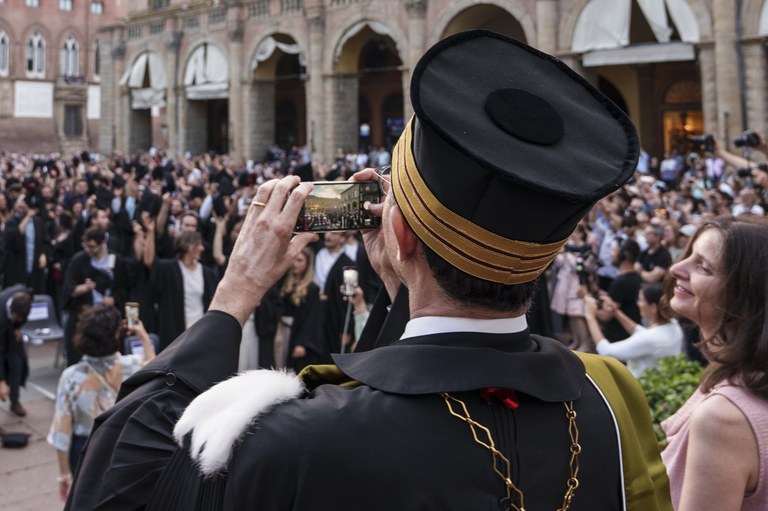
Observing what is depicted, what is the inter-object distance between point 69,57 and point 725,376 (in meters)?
64.0

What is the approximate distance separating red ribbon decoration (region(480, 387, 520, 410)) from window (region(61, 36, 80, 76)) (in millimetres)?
63517

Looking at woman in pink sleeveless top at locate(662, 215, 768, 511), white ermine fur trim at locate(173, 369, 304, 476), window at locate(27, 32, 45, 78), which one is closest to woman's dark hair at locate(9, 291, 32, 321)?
woman in pink sleeveless top at locate(662, 215, 768, 511)

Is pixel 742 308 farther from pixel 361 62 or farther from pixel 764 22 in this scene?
pixel 361 62

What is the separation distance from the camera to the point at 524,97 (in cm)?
154

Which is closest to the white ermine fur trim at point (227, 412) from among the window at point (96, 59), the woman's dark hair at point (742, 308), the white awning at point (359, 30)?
the woman's dark hair at point (742, 308)

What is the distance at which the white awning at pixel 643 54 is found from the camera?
20.7 m

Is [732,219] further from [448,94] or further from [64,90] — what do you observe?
[64,90]

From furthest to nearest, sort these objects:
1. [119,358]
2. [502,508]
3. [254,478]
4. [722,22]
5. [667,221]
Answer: [722,22] → [667,221] → [119,358] → [502,508] → [254,478]

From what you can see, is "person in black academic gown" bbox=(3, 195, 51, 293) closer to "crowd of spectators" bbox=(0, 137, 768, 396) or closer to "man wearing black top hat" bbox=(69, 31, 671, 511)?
"crowd of spectators" bbox=(0, 137, 768, 396)

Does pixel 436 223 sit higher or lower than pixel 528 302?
higher

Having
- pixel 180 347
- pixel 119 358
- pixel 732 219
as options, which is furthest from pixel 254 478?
pixel 119 358

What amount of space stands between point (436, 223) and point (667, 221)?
945cm

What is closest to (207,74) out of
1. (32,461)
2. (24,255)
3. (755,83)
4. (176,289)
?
(755,83)

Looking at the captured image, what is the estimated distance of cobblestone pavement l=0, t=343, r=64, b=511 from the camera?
588 centimetres
